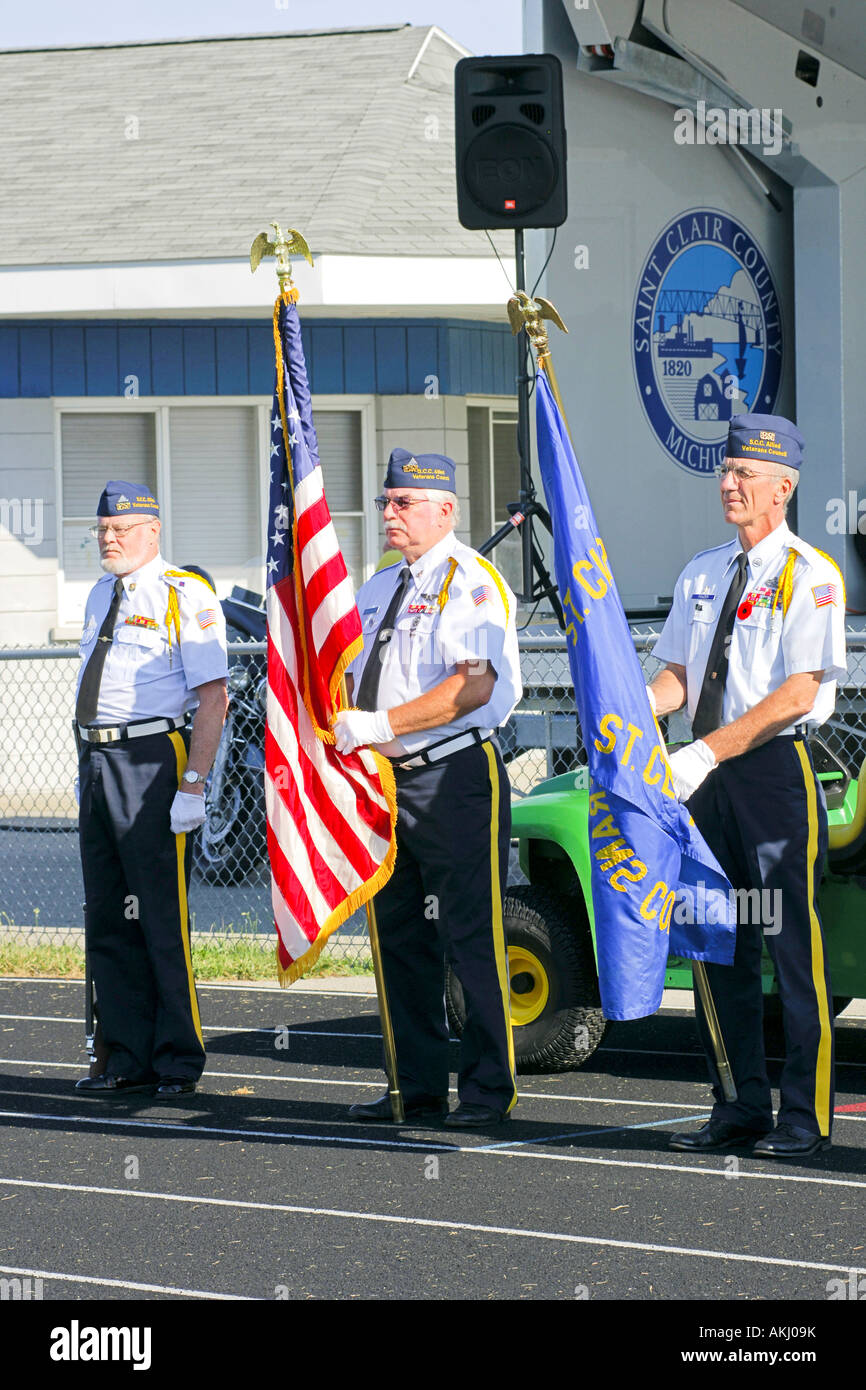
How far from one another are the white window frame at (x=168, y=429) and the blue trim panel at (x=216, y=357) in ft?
0.51

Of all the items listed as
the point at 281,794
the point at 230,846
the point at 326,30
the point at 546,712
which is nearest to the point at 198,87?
the point at 326,30

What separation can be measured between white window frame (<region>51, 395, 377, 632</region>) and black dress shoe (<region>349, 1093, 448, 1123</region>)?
A: 11.5 metres

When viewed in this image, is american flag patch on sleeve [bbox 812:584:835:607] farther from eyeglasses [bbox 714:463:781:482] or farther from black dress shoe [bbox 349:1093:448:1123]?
black dress shoe [bbox 349:1093:448:1123]

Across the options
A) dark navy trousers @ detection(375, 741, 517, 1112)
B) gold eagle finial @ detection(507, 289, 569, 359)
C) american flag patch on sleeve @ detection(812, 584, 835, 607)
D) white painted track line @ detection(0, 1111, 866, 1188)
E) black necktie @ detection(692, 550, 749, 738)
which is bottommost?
white painted track line @ detection(0, 1111, 866, 1188)

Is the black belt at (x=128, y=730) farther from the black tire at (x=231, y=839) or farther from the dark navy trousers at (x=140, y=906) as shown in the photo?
the black tire at (x=231, y=839)

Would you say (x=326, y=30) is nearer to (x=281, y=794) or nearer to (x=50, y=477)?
(x=50, y=477)

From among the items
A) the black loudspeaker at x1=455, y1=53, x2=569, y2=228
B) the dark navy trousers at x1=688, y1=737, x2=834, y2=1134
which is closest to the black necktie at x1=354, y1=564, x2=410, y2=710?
the dark navy trousers at x1=688, y1=737, x2=834, y2=1134

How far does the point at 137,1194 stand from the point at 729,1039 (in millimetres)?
1803

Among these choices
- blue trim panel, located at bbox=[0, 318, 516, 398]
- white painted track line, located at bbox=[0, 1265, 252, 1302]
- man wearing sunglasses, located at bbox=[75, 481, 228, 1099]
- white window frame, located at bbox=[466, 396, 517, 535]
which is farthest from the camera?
white window frame, located at bbox=[466, 396, 517, 535]

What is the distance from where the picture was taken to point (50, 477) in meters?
17.5

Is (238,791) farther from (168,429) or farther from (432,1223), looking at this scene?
(432,1223)

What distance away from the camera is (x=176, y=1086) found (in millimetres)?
6871

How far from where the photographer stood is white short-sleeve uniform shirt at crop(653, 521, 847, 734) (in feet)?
18.9
